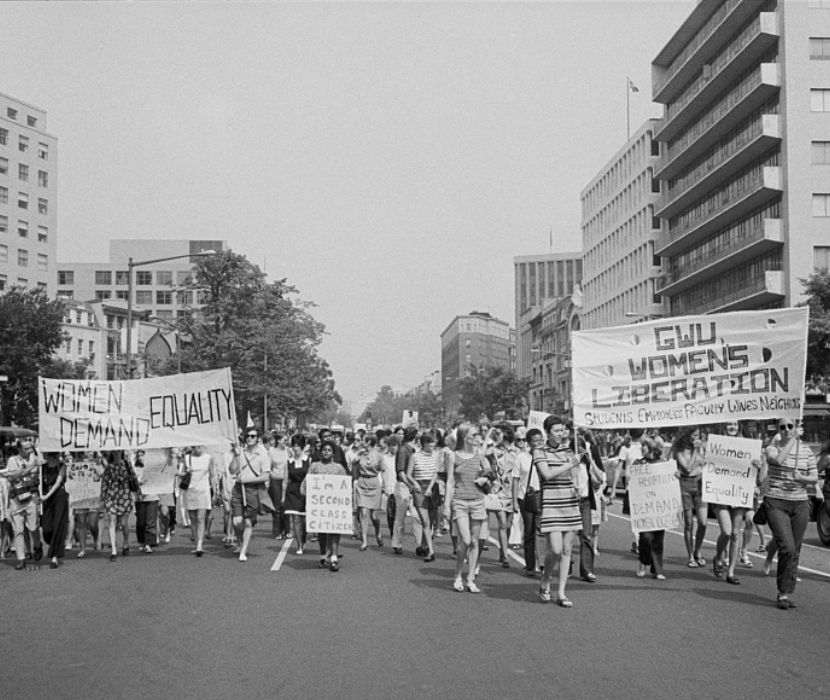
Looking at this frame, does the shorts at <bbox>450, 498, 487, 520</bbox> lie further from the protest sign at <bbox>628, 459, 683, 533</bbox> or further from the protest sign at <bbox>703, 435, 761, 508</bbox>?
the protest sign at <bbox>703, 435, 761, 508</bbox>

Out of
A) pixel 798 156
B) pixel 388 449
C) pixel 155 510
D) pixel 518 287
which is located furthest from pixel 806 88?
pixel 518 287

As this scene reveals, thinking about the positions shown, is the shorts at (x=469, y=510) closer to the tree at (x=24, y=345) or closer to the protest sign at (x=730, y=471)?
the protest sign at (x=730, y=471)

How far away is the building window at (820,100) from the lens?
5562 cm

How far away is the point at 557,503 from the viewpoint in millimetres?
10805

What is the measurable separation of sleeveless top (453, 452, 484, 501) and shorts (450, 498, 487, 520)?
0.16 ft

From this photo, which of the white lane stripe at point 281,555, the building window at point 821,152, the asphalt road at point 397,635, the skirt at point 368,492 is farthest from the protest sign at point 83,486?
the building window at point 821,152

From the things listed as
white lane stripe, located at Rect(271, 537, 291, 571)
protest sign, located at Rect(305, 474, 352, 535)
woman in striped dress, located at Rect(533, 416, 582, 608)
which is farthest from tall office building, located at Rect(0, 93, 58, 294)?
woman in striped dress, located at Rect(533, 416, 582, 608)

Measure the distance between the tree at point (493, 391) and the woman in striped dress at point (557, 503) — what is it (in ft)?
324

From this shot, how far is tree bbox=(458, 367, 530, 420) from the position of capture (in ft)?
366

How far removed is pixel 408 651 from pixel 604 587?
4.27 m

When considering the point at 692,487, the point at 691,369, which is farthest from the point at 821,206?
the point at 691,369

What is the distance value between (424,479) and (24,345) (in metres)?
49.2

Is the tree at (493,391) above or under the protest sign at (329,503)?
above

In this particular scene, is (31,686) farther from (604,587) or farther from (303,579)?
(604,587)
